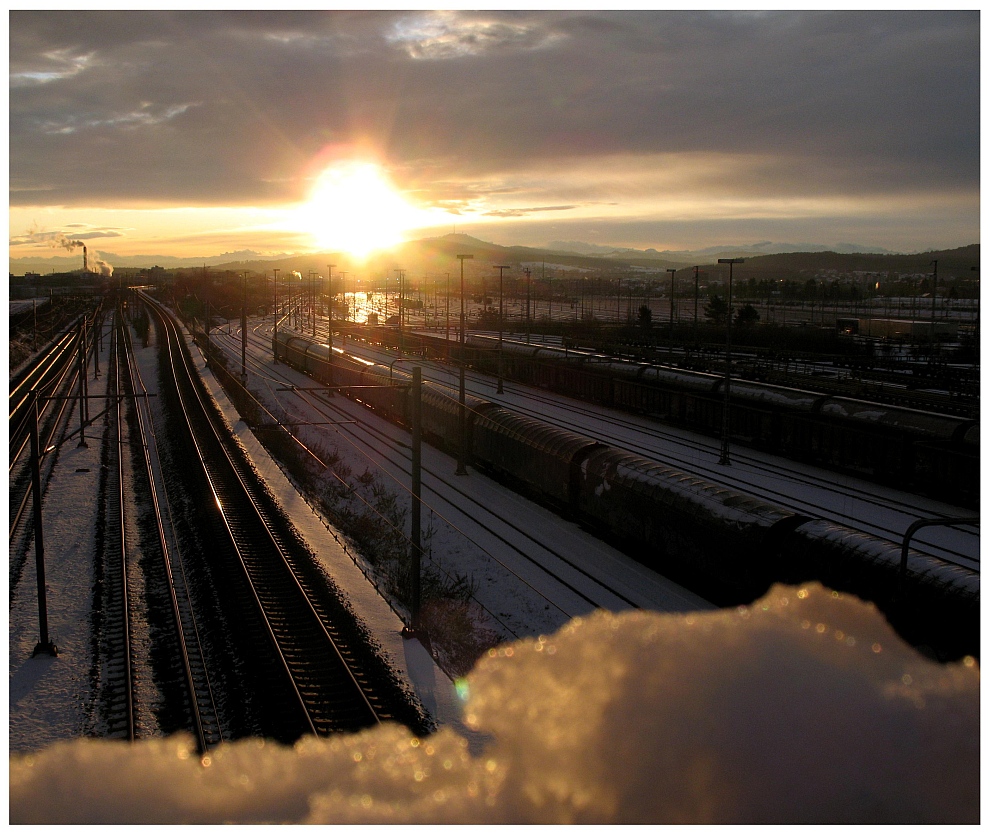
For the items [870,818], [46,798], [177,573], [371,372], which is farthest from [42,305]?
[870,818]

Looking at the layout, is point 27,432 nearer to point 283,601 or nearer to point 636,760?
point 283,601

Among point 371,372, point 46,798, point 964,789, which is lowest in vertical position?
point 46,798

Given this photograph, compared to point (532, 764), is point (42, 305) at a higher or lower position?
higher

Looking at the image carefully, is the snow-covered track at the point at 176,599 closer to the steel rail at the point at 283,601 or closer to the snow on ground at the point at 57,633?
the steel rail at the point at 283,601

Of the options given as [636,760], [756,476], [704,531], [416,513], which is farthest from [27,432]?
[636,760]

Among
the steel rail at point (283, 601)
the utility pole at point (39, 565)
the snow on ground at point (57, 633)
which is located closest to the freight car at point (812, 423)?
the steel rail at point (283, 601)

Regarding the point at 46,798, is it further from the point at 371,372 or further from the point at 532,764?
the point at 371,372
